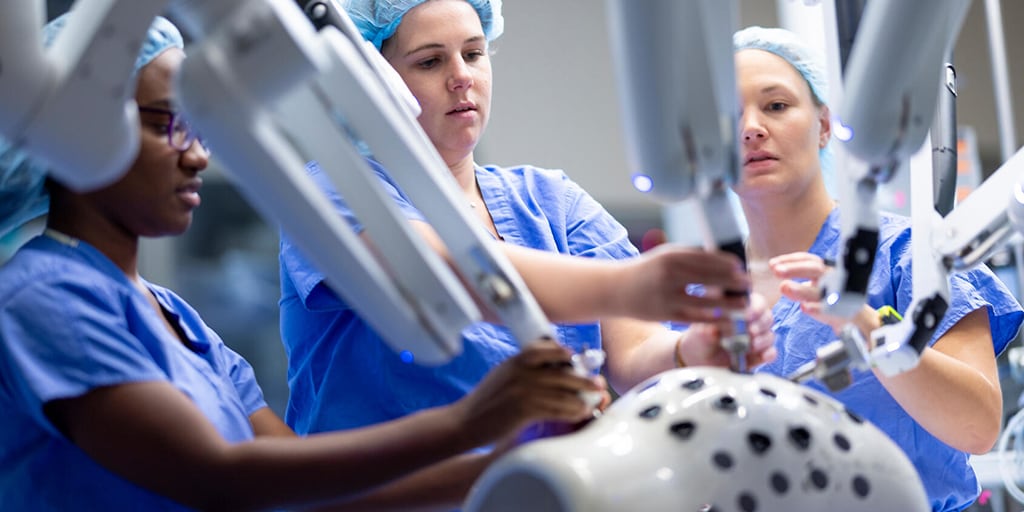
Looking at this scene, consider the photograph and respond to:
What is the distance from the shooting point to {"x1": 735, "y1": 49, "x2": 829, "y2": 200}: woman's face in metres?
1.66

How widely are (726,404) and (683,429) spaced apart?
0.05 meters

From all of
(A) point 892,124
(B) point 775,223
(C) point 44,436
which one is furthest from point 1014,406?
(C) point 44,436

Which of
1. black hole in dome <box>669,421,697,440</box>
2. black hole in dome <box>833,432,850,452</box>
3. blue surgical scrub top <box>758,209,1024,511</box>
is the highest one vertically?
black hole in dome <box>669,421,697,440</box>

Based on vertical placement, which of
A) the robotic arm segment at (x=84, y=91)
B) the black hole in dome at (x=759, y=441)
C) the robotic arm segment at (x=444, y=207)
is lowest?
the black hole in dome at (x=759, y=441)

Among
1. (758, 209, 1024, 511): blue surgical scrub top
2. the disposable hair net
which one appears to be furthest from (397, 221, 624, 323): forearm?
the disposable hair net

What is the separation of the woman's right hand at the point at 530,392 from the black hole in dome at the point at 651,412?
7cm

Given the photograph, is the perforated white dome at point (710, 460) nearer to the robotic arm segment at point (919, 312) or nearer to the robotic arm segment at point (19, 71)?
the robotic arm segment at point (919, 312)

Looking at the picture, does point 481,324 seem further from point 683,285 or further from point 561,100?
point 561,100

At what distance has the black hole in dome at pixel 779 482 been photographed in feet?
2.96

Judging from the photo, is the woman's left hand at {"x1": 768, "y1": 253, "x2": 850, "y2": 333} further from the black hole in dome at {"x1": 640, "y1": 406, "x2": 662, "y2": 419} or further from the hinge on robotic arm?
the black hole in dome at {"x1": 640, "y1": 406, "x2": 662, "y2": 419}

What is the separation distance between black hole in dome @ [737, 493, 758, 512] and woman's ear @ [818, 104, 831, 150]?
0.99m

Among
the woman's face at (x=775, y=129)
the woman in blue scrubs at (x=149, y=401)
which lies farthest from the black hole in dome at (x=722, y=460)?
the woman's face at (x=775, y=129)

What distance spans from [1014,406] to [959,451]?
5.93 ft

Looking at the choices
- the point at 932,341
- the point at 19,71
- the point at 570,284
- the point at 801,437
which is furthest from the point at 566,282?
the point at 932,341
